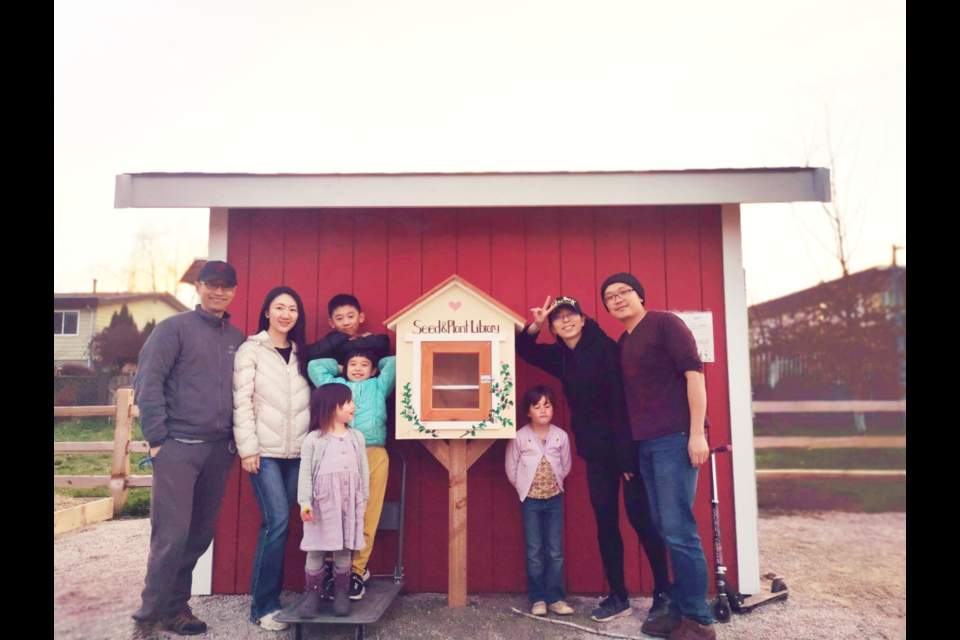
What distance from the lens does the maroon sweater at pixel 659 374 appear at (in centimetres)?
300

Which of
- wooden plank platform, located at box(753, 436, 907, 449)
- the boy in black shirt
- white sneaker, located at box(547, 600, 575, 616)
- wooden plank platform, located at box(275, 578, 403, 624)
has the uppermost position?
the boy in black shirt

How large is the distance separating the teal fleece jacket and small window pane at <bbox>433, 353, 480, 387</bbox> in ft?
1.21

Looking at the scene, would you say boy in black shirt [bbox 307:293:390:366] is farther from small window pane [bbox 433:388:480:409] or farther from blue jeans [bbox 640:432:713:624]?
blue jeans [bbox 640:432:713:624]

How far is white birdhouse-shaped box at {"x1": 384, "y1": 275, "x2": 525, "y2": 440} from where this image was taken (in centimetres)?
324

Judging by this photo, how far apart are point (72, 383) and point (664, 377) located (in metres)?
8.69

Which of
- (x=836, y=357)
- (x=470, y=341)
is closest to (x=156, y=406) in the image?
(x=470, y=341)

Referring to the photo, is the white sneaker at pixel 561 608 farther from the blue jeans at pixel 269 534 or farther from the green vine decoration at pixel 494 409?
the blue jeans at pixel 269 534

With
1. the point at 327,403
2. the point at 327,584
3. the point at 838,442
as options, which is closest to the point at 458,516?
the point at 327,584

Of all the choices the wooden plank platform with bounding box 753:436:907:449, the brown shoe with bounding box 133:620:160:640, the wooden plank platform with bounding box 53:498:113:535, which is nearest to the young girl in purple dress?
the brown shoe with bounding box 133:620:160:640

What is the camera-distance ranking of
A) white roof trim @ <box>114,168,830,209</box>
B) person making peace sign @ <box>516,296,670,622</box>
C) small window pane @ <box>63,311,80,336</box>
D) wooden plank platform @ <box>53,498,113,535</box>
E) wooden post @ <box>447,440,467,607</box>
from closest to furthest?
1. person making peace sign @ <box>516,296,670,622</box>
2. wooden post @ <box>447,440,467,607</box>
3. white roof trim @ <box>114,168,830,209</box>
4. wooden plank platform @ <box>53,498,113,535</box>
5. small window pane @ <box>63,311,80,336</box>

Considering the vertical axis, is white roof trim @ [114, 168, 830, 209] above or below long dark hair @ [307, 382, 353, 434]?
above

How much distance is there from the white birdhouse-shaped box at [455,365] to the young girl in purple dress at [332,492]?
0.35m
